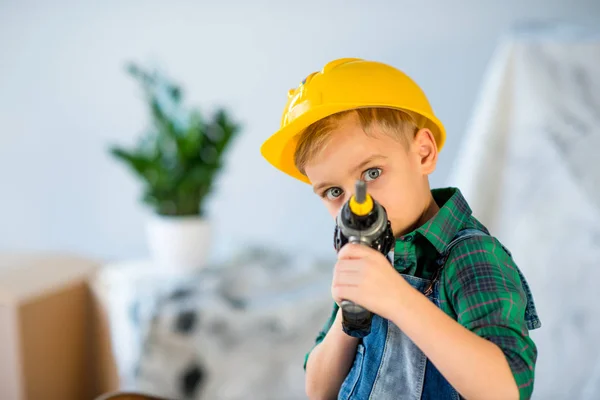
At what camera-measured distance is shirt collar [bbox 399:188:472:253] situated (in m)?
0.69

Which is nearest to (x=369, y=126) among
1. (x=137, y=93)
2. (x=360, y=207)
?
(x=360, y=207)

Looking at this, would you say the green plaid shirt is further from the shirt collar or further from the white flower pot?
the white flower pot

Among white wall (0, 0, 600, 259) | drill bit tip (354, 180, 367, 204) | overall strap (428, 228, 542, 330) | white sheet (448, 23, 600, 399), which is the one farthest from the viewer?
white wall (0, 0, 600, 259)

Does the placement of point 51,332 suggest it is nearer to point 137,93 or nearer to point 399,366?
point 137,93

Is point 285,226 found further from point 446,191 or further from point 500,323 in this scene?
point 500,323

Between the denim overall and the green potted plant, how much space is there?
117cm

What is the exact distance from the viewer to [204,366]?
1678 mm

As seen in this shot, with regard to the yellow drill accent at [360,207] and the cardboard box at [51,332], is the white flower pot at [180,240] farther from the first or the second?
the yellow drill accent at [360,207]

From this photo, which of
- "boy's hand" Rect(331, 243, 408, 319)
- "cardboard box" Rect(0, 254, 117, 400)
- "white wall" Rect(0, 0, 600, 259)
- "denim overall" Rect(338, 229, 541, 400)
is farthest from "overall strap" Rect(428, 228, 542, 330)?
"cardboard box" Rect(0, 254, 117, 400)

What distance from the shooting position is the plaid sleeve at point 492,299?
59cm

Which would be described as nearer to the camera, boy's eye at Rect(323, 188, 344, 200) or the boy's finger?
the boy's finger

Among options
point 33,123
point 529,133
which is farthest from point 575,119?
point 33,123

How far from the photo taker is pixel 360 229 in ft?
1.99

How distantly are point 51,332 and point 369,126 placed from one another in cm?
135
